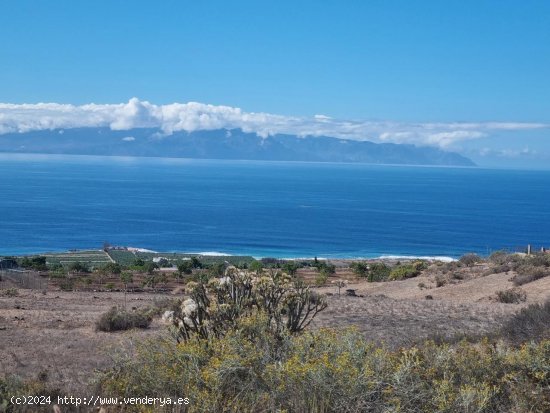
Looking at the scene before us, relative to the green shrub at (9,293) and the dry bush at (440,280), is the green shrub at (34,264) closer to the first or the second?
the green shrub at (9,293)

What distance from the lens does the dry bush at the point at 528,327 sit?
9.77 metres

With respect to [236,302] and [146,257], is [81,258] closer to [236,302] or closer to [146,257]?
[146,257]

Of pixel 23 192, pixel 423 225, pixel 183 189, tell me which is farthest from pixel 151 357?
pixel 183 189

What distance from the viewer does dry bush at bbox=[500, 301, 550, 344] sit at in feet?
32.1

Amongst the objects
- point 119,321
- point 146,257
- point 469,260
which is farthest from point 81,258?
point 119,321

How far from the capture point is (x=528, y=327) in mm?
10203

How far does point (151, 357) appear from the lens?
6621 millimetres

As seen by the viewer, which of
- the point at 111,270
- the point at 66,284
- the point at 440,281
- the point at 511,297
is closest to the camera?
the point at 511,297

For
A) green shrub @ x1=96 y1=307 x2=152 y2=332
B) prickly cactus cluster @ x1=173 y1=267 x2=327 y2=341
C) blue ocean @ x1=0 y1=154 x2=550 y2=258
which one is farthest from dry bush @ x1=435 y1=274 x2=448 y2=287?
blue ocean @ x1=0 y1=154 x2=550 y2=258

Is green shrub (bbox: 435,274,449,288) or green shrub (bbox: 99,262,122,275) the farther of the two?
green shrub (bbox: 99,262,122,275)

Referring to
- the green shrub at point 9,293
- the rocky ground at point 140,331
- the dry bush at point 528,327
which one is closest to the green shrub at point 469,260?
the rocky ground at point 140,331

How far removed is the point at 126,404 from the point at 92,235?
254 ft

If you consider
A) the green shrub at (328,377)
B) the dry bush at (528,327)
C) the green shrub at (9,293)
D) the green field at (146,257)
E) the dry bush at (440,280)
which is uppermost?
the green shrub at (328,377)

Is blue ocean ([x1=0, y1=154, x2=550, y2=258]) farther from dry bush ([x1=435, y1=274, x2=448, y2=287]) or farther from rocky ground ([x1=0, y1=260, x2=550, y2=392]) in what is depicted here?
rocky ground ([x1=0, y1=260, x2=550, y2=392])
